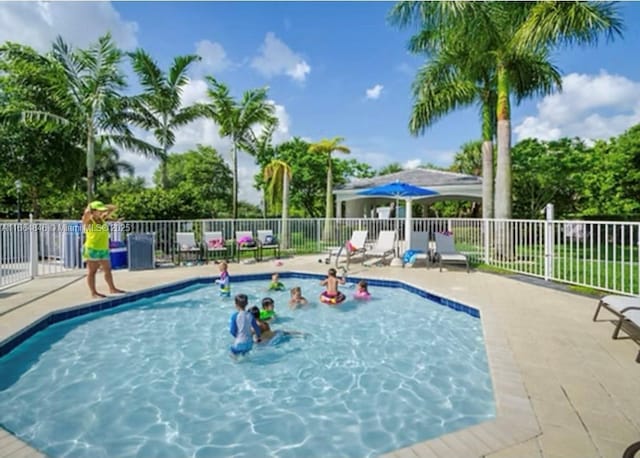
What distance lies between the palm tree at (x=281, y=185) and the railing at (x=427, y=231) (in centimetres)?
9

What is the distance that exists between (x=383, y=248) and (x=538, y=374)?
8.06m

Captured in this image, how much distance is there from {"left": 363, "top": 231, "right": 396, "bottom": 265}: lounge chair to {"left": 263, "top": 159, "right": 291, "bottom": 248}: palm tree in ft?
12.5

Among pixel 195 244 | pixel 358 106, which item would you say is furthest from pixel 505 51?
pixel 195 244

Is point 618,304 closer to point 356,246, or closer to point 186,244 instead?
point 356,246

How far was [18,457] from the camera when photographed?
2.29 meters

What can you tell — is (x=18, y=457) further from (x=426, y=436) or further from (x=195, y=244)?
(x=195, y=244)

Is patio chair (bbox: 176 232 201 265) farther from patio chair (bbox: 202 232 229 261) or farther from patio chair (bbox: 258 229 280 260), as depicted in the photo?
patio chair (bbox: 258 229 280 260)

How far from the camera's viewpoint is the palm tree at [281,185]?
14.2 metres

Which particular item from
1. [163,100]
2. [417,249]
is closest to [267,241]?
[417,249]

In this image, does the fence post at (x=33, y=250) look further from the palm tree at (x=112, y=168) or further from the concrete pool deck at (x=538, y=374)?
the palm tree at (x=112, y=168)

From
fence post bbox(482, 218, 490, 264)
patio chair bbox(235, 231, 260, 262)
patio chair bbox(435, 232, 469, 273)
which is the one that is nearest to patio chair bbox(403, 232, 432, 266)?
patio chair bbox(435, 232, 469, 273)

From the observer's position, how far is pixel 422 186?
755 inches

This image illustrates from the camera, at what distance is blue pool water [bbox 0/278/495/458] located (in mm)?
2992

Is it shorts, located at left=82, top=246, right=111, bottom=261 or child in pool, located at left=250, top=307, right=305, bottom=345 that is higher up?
shorts, located at left=82, top=246, right=111, bottom=261
